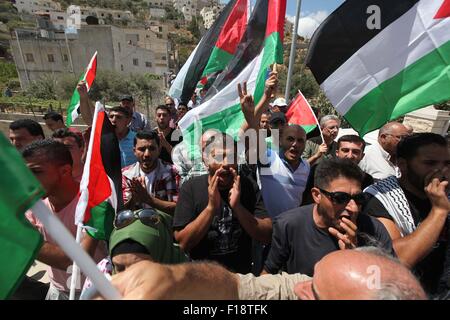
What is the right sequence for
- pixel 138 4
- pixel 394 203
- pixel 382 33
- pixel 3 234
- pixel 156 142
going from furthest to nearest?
pixel 138 4 < pixel 156 142 < pixel 382 33 < pixel 394 203 < pixel 3 234

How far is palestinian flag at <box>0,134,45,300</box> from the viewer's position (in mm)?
946

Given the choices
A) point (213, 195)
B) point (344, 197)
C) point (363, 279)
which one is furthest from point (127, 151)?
point (363, 279)

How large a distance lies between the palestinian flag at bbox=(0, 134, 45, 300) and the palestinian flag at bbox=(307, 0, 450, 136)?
7.27 ft

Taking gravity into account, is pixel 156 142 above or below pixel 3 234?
below

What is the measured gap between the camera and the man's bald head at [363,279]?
98 cm

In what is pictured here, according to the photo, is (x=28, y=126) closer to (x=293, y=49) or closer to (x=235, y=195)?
(x=235, y=195)

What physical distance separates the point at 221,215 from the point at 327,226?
74 centimetres

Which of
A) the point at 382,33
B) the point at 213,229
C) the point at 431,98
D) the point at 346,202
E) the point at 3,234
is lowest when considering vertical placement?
the point at 213,229

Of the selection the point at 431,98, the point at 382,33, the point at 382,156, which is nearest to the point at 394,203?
the point at 431,98

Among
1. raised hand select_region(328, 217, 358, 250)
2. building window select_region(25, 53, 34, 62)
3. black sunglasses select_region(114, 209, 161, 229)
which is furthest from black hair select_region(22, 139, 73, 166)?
building window select_region(25, 53, 34, 62)

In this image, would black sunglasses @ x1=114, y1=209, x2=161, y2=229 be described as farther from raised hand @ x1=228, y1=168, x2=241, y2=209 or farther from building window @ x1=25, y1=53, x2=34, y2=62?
building window @ x1=25, y1=53, x2=34, y2=62

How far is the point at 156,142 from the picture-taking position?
3016 millimetres
